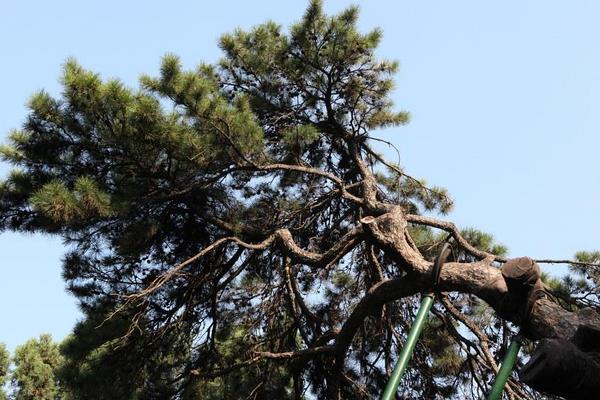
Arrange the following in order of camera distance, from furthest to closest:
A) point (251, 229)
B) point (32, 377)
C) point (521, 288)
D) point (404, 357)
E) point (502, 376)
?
1. point (32, 377)
2. point (251, 229)
3. point (521, 288)
4. point (404, 357)
5. point (502, 376)

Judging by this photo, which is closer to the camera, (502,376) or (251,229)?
(502,376)

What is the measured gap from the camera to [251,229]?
5910 mm

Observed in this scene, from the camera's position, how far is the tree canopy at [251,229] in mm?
5117

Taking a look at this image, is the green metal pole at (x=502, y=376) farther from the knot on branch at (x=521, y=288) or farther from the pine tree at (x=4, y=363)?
the pine tree at (x=4, y=363)

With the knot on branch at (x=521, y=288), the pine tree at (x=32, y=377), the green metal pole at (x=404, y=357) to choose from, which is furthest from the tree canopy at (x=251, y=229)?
the pine tree at (x=32, y=377)

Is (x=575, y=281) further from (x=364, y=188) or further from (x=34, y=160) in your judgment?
(x=34, y=160)

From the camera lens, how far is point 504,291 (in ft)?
12.1

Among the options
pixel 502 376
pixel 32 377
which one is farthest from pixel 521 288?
pixel 32 377

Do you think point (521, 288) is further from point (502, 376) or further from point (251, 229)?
point (251, 229)

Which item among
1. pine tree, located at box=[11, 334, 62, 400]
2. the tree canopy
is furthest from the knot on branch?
pine tree, located at box=[11, 334, 62, 400]

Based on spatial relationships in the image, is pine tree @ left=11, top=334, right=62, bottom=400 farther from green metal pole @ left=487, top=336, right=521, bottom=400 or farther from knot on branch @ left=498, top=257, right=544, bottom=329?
→ green metal pole @ left=487, top=336, right=521, bottom=400

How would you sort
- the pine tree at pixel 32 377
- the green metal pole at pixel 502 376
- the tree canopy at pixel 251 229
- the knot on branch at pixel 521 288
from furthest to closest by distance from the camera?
the pine tree at pixel 32 377
the tree canopy at pixel 251 229
the knot on branch at pixel 521 288
the green metal pole at pixel 502 376

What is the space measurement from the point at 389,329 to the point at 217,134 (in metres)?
2.15

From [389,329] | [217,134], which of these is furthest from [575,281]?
[217,134]
